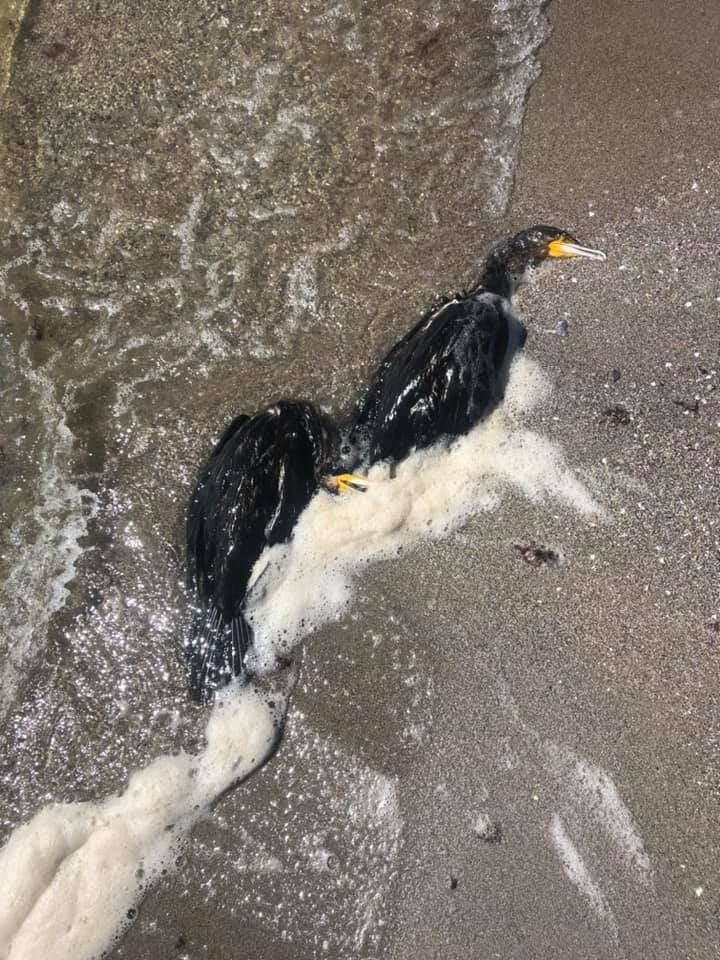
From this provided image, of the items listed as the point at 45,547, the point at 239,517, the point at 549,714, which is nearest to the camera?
the point at 549,714

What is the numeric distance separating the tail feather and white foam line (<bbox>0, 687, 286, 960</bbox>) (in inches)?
4.4

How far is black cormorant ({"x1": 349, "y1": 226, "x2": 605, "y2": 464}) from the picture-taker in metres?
4.41

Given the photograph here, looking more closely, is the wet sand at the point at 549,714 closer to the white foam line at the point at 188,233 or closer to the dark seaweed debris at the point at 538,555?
the dark seaweed debris at the point at 538,555

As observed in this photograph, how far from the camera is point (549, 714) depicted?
3.94 meters

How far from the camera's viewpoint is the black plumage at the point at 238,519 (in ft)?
14.0

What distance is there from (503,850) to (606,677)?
41.0 inches

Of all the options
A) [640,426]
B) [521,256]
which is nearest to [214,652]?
[640,426]

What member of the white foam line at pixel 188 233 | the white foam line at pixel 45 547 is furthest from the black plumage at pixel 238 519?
the white foam line at pixel 188 233

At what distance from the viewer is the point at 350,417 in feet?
15.4

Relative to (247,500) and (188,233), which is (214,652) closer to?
(247,500)

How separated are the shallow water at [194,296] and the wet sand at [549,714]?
0.04 m

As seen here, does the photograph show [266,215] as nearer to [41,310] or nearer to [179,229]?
[179,229]

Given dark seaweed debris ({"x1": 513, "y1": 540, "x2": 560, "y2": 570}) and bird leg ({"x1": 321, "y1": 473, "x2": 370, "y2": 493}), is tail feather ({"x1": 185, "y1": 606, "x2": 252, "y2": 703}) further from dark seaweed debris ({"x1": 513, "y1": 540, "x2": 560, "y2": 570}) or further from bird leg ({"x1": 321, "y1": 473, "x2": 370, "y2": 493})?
dark seaweed debris ({"x1": 513, "y1": 540, "x2": 560, "y2": 570})

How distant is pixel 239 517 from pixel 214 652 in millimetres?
795
